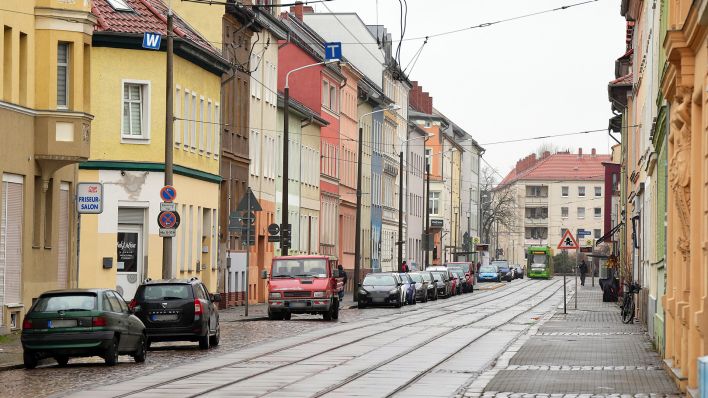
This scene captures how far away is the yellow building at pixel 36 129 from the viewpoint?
1403 inches

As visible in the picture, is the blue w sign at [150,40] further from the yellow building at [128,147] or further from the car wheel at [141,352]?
the car wheel at [141,352]

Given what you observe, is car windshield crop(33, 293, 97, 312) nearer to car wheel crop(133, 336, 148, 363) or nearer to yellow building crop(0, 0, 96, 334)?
car wheel crop(133, 336, 148, 363)

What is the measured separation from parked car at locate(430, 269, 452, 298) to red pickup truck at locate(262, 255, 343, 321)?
109ft

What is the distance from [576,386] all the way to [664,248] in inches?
259

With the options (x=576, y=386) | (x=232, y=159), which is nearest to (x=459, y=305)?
(x=232, y=159)

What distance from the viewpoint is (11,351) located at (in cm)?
2989

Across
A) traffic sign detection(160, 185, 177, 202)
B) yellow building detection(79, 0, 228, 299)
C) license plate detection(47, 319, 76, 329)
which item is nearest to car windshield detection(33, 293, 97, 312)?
license plate detection(47, 319, 76, 329)

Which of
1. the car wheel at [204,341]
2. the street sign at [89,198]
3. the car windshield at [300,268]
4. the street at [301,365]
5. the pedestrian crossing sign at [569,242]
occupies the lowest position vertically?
the street at [301,365]

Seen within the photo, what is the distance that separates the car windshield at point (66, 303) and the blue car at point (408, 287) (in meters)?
41.9

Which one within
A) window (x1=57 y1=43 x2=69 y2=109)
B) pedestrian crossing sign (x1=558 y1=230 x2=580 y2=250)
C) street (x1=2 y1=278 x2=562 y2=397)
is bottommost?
street (x1=2 y1=278 x2=562 y2=397)

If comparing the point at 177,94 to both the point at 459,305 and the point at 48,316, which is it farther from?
the point at 48,316

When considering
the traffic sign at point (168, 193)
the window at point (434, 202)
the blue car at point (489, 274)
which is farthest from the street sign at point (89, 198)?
the window at point (434, 202)

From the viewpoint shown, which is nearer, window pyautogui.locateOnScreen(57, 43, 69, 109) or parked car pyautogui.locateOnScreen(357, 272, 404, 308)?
window pyautogui.locateOnScreen(57, 43, 69, 109)

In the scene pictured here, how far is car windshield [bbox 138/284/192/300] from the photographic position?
31828mm
